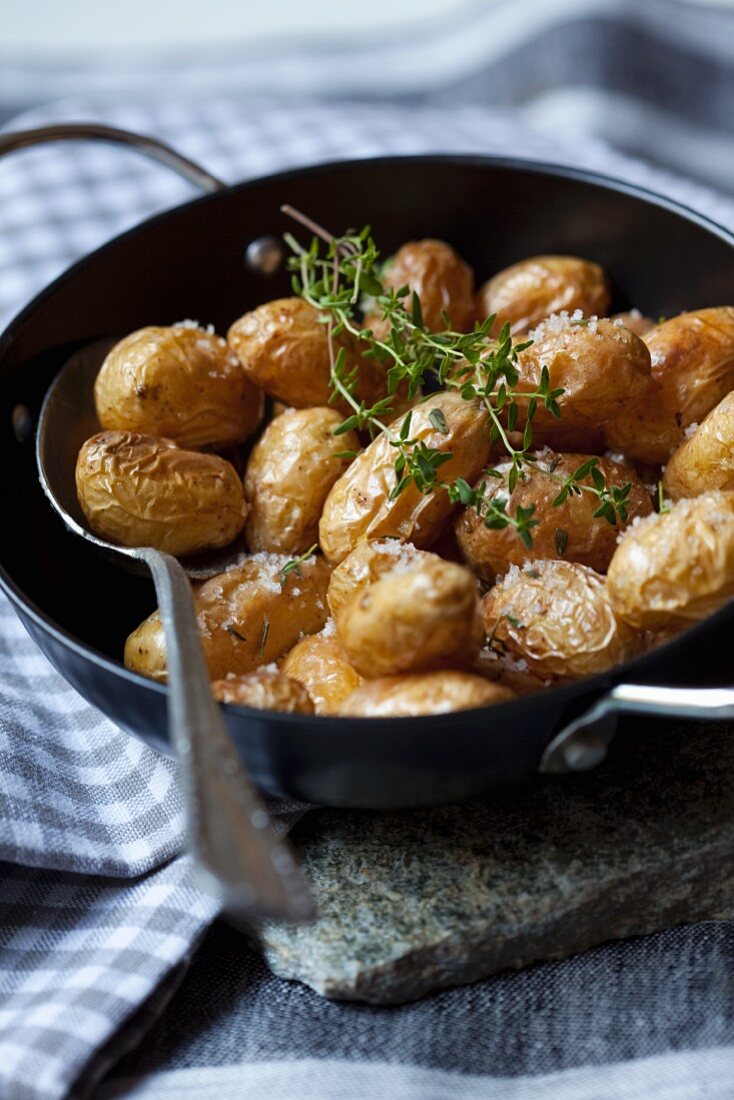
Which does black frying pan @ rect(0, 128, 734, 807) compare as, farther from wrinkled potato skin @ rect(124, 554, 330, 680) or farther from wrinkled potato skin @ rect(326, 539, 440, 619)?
wrinkled potato skin @ rect(326, 539, 440, 619)

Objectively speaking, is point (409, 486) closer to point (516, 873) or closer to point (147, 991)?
point (516, 873)

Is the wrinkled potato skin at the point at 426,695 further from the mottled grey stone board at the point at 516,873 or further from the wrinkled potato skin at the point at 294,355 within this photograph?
the wrinkled potato skin at the point at 294,355

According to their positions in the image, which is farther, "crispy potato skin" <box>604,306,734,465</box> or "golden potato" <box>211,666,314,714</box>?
"crispy potato skin" <box>604,306,734,465</box>

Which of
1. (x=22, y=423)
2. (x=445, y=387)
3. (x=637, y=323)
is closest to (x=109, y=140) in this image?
(x=22, y=423)

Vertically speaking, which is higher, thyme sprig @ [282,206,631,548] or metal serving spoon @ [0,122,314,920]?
thyme sprig @ [282,206,631,548]

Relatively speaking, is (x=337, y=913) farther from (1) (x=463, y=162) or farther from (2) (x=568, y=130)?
(2) (x=568, y=130)

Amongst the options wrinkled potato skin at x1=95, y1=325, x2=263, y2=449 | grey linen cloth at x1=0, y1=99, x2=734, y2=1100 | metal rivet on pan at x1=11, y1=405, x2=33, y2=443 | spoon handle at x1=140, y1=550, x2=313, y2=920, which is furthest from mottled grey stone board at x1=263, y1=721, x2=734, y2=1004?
metal rivet on pan at x1=11, y1=405, x2=33, y2=443

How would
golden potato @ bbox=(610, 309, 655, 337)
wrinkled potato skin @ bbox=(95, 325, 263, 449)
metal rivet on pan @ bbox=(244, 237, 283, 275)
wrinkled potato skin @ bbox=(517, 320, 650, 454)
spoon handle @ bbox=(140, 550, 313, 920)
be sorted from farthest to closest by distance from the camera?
metal rivet on pan @ bbox=(244, 237, 283, 275)
golden potato @ bbox=(610, 309, 655, 337)
wrinkled potato skin @ bbox=(95, 325, 263, 449)
wrinkled potato skin @ bbox=(517, 320, 650, 454)
spoon handle @ bbox=(140, 550, 313, 920)

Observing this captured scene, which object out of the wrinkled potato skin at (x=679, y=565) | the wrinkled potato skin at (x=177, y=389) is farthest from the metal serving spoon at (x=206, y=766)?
the wrinkled potato skin at (x=679, y=565)
